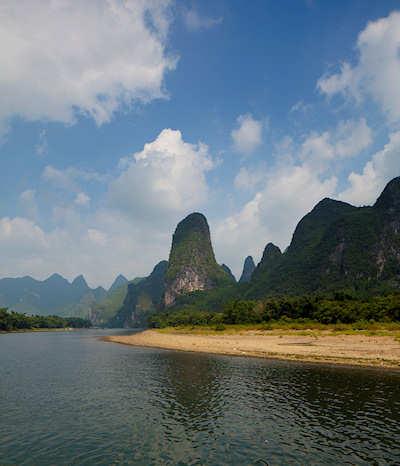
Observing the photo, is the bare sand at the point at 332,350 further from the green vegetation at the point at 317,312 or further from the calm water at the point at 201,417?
the green vegetation at the point at 317,312

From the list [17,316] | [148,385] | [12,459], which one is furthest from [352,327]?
[17,316]

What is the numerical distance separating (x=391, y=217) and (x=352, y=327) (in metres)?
93.9

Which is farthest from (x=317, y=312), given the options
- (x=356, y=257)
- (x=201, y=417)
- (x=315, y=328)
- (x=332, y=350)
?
(x=356, y=257)

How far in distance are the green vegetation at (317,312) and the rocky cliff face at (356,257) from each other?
143ft

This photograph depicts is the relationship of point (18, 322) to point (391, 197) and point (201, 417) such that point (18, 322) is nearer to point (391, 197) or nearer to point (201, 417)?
point (201, 417)

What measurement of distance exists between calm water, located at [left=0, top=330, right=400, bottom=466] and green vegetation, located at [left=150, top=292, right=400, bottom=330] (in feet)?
136

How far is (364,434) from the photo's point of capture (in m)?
17.4

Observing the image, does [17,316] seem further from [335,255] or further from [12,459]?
[12,459]

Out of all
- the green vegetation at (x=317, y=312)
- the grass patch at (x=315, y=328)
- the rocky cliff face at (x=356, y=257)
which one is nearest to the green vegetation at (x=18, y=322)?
the green vegetation at (x=317, y=312)

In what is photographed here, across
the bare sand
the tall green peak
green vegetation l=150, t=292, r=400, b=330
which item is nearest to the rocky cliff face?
the tall green peak

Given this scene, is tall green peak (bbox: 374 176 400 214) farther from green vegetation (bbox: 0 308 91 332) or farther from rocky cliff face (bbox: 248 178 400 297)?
green vegetation (bbox: 0 308 91 332)

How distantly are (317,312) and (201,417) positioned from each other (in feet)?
219

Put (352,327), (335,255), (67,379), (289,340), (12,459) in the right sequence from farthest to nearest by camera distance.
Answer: (335,255)
(352,327)
(289,340)
(67,379)
(12,459)

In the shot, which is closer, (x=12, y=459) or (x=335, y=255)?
(x=12, y=459)
